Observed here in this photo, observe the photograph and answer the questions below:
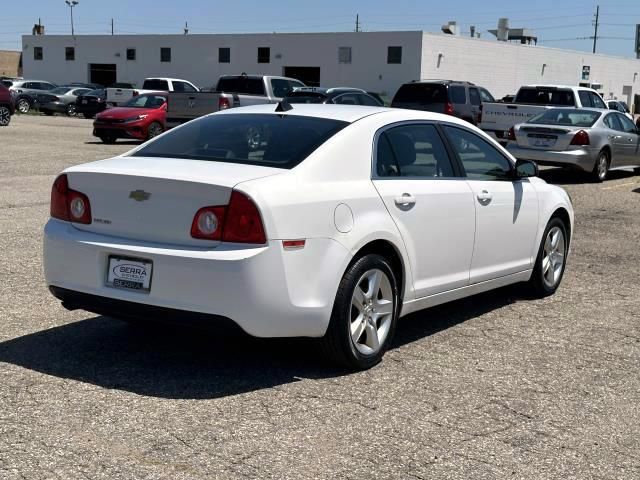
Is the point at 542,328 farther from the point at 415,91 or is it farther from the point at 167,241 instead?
the point at 415,91

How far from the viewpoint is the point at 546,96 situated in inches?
936

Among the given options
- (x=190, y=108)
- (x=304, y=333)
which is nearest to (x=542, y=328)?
(x=304, y=333)

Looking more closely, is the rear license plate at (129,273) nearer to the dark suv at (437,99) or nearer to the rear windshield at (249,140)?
the rear windshield at (249,140)

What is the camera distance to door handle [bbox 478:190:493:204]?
21.4 feet

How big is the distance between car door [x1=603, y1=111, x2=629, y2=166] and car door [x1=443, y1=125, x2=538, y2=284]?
11.5m

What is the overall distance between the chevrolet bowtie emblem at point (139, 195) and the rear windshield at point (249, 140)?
0.56 meters

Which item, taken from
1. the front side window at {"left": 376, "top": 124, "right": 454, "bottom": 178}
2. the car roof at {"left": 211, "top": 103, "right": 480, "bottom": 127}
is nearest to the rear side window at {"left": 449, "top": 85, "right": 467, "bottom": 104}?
the car roof at {"left": 211, "top": 103, "right": 480, "bottom": 127}

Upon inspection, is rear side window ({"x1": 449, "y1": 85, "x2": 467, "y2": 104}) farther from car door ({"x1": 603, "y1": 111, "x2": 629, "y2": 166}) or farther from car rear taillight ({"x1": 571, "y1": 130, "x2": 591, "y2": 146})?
car rear taillight ({"x1": 571, "y1": 130, "x2": 591, "y2": 146})

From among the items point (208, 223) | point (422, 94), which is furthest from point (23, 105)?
point (208, 223)

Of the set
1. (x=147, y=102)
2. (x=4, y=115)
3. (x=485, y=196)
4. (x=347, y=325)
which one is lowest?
(x=4, y=115)

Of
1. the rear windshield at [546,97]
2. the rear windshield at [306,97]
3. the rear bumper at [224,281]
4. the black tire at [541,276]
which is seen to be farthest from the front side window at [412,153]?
the rear windshield at [546,97]

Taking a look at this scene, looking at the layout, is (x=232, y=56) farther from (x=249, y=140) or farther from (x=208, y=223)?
(x=208, y=223)

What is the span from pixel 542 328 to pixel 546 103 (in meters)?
18.1

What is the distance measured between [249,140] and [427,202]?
4.01 ft
